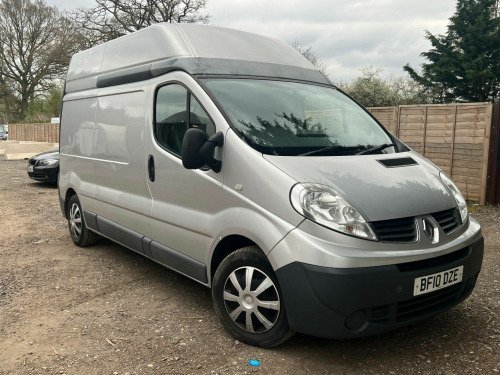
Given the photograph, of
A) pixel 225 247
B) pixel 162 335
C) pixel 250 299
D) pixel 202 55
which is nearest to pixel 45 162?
pixel 202 55

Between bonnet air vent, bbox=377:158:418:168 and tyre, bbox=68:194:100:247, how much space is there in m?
4.02

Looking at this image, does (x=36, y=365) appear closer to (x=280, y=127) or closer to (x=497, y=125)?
(x=280, y=127)

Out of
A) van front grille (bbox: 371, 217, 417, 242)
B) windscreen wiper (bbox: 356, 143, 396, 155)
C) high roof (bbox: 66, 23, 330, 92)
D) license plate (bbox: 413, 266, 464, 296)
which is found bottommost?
license plate (bbox: 413, 266, 464, 296)

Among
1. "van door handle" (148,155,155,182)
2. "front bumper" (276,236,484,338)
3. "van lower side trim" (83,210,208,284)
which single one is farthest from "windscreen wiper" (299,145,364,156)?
"van door handle" (148,155,155,182)

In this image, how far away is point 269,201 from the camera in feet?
9.83

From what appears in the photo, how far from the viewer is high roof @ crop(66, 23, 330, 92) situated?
12.7 ft

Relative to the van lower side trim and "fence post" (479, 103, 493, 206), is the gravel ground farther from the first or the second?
"fence post" (479, 103, 493, 206)

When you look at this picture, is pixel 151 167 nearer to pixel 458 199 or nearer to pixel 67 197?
pixel 458 199

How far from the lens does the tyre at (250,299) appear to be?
3051 millimetres

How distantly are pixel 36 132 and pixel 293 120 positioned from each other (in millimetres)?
30038

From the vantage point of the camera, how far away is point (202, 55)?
3871 mm

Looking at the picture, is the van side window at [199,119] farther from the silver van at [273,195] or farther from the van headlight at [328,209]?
the van headlight at [328,209]

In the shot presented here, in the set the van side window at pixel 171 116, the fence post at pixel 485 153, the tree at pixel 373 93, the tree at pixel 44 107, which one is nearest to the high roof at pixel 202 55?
the van side window at pixel 171 116

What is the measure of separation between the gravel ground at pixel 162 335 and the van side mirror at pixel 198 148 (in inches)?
51.6
